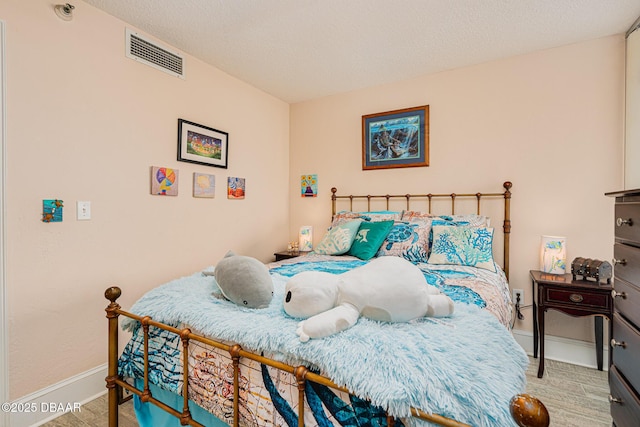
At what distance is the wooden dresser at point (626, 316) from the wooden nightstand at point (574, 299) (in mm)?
815

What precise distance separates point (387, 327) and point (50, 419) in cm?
207

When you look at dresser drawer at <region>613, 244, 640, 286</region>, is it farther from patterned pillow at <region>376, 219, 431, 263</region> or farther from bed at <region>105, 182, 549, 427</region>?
patterned pillow at <region>376, 219, 431, 263</region>

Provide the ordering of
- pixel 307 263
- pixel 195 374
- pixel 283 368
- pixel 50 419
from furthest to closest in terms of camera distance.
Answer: pixel 307 263 < pixel 50 419 < pixel 195 374 < pixel 283 368

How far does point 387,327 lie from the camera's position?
102 centimetres

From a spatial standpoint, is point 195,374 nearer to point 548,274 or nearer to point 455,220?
point 455,220

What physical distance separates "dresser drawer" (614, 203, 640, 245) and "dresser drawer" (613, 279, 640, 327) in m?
0.18

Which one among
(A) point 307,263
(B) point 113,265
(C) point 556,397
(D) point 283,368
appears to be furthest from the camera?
(A) point 307,263

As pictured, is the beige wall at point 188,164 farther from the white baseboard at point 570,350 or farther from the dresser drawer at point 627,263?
the dresser drawer at point 627,263

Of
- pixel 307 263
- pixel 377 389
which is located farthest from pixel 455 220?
pixel 377 389

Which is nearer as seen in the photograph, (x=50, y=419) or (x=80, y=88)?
(x=50, y=419)

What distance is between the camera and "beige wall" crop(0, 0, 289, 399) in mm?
1682

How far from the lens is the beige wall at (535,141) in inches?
91.0

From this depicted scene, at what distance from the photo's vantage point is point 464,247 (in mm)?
2281

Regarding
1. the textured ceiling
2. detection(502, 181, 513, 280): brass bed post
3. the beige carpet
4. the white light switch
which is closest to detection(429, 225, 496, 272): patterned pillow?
detection(502, 181, 513, 280): brass bed post
